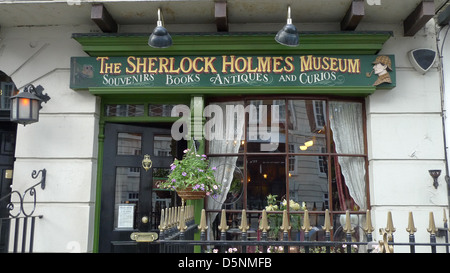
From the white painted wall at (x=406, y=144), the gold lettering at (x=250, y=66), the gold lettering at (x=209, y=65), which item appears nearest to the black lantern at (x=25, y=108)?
the gold lettering at (x=209, y=65)

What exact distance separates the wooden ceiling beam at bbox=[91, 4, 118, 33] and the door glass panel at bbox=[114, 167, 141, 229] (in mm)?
2506

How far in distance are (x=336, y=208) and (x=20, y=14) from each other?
6.44 meters

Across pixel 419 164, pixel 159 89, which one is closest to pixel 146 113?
pixel 159 89

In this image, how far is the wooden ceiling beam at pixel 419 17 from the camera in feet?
21.7

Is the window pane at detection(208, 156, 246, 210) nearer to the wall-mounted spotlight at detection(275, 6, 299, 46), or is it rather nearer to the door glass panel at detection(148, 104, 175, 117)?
the door glass panel at detection(148, 104, 175, 117)

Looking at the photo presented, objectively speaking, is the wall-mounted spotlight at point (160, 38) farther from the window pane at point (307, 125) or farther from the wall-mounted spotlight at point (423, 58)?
the wall-mounted spotlight at point (423, 58)

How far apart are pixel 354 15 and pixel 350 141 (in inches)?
85.6

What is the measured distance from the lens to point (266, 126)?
7.46 m

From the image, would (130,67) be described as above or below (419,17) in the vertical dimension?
below

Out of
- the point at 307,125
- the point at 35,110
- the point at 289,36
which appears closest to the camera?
the point at 289,36

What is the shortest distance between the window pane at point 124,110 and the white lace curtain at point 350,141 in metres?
3.50

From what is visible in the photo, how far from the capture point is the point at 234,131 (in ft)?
24.7

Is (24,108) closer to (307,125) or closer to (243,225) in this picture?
(243,225)

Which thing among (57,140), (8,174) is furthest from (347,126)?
(8,174)
